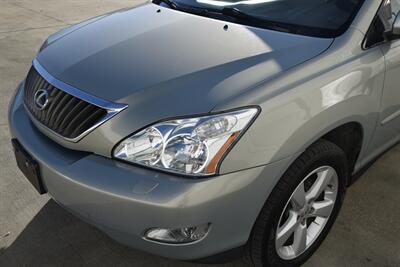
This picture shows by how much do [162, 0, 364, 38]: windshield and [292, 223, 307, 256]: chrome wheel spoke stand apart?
947mm

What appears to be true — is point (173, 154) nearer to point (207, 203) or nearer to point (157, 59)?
A: point (207, 203)

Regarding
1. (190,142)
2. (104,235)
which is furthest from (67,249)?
(190,142)

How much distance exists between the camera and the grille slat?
179cm

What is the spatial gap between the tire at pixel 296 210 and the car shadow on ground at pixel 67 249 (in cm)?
29

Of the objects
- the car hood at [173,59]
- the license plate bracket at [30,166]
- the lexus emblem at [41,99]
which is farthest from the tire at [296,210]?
the lexus emblem at [41,99]

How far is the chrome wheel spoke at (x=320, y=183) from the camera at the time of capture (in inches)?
80.2

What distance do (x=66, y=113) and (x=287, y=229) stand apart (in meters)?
1.14

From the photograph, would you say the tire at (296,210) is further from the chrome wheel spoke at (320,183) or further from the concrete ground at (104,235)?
the concrete ground at (104,235)

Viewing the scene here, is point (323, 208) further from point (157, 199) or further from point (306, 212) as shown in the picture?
point (157, 199)

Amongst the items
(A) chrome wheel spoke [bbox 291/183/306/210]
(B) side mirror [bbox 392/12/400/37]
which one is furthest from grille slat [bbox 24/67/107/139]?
(B) side mirror [bbox 392/12/400/37]

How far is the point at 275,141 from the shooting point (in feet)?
5.51

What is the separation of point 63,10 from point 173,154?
24.7 ft

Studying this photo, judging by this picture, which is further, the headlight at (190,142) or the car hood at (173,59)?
the car hood at (173,59)

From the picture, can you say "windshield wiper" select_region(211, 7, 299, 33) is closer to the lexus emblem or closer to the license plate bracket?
the lexus emblem
